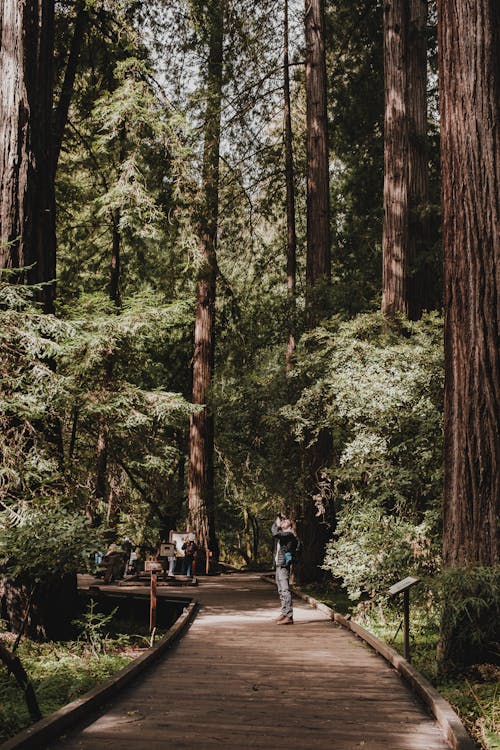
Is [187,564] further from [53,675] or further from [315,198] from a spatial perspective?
[53,675]

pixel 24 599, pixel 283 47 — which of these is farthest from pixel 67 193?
pixel 24 599

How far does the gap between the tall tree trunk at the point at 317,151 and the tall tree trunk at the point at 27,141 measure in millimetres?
6899

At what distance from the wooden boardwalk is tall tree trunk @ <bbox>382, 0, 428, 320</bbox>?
6.00 meters

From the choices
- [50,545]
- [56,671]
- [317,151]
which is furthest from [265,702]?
[317,151]

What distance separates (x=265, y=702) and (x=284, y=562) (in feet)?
15.5

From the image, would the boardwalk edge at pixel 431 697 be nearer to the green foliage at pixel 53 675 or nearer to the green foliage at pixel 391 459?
the green foliage at pixel 391 459

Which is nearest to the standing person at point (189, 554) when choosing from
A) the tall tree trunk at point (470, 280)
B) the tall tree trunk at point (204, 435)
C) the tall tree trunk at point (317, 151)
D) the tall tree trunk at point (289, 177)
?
the tall tree trunk at point (204, 435)

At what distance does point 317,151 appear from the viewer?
630 inches

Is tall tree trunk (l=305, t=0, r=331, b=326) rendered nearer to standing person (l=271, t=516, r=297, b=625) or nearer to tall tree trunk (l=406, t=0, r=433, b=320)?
tall tree trunk (l=406, t=0, r=433, b=320)

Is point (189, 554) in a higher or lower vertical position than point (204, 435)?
lower

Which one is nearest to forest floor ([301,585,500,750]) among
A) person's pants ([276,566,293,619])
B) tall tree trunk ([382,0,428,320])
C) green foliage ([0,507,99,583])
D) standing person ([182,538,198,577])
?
person's pants ([276,566,293,619])

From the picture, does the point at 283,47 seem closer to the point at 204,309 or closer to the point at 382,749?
the point at 204,309

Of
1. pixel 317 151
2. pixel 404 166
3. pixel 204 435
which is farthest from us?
pixel 204 435

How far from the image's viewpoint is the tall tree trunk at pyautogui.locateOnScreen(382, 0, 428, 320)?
12070mm
